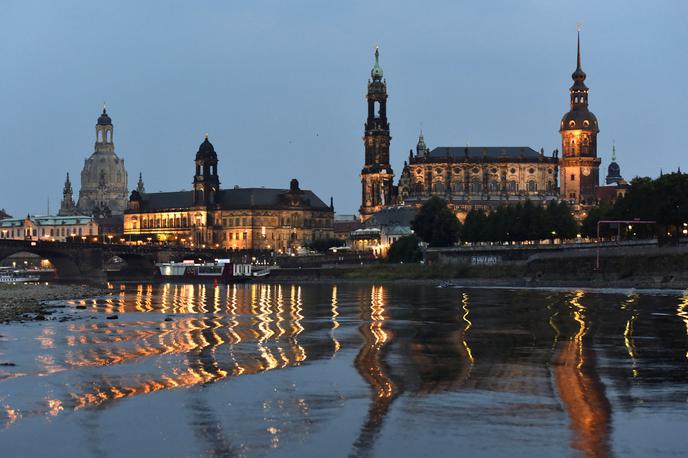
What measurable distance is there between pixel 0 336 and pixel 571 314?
105 feet

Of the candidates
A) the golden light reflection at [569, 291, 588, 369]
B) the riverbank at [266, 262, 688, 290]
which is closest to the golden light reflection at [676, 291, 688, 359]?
the golden light reflection at [569, 291, 588, 369]

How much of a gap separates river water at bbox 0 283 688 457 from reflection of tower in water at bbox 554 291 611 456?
0.22 feet

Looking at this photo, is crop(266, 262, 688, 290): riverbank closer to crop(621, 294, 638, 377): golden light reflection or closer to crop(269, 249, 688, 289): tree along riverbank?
crop(269, 249, 688, 289): tree along riverbank

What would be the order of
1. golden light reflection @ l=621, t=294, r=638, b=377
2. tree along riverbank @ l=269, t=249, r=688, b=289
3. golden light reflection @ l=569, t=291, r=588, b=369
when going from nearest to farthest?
golden light reflection @ l=621, t=294, r=638, b=377 < golden light reflection @ l=569, t=291, r=588, b=369 < tree along riverbank @ l=269, t=249, r=688, b=289

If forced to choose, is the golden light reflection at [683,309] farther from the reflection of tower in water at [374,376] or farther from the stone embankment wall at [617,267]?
the stone embankment wall at [617,267]

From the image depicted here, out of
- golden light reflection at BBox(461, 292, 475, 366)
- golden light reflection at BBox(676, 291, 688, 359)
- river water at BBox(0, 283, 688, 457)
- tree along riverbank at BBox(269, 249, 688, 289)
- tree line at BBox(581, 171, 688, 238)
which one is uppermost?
tree line at BBox(581, 171, 688, 238)

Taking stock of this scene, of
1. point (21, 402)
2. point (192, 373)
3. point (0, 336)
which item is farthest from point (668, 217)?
point (21, 402)

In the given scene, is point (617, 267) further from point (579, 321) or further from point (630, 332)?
point (630, 332)

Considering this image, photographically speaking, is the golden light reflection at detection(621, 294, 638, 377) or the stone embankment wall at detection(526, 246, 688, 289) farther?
the stone embankment wall at detection(526, 246, 688, 289)

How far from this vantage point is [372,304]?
90312mm

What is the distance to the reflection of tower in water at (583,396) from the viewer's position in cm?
2647

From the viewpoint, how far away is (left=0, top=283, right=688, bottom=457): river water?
26703 millimetres

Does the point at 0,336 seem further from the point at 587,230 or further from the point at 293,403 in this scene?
the point at 587,230

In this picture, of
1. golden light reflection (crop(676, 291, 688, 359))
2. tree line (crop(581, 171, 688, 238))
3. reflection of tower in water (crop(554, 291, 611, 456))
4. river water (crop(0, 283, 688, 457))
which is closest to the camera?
reflection of tower in water (crop(554, 291, 611, 456))
